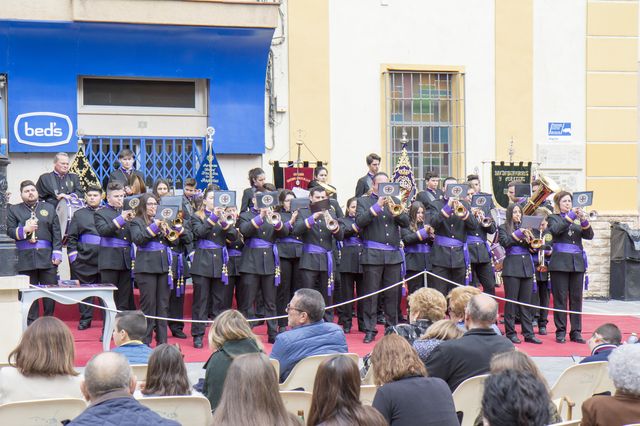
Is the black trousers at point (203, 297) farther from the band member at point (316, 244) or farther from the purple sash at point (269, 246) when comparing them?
the band member at point (316, 244)

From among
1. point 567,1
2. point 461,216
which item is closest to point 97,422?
point 461,216

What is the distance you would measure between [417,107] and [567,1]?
2.95 meters

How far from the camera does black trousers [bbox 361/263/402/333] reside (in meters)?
10.9

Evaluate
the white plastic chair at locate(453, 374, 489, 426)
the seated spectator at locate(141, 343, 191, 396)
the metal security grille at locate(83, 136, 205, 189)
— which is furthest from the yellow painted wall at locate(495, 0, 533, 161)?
the seated spectator at locate(141, 343, 191, 396)

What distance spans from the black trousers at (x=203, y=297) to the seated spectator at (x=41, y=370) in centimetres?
525

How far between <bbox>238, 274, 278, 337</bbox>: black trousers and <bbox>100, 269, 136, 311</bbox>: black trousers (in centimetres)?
125

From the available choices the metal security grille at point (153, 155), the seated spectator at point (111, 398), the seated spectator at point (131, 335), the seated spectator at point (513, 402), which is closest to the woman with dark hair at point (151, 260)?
the metal security grille at point (153, 155)

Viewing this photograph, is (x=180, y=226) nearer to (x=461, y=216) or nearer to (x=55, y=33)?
(x=461, y=216)

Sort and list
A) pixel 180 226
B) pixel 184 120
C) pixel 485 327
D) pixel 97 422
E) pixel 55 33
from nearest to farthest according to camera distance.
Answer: pixel 97 422, pixel 485 327, pixel 180 226, pixel 55 33, pixel 184 120

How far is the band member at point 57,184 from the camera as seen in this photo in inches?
452

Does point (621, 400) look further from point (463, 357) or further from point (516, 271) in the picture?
point (516, 271)

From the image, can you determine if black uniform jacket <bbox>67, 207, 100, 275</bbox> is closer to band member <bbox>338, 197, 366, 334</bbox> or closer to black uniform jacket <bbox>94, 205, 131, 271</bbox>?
black uniform jacket <bbox>94, 205, 131, 271</bbox>

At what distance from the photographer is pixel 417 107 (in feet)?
49.8

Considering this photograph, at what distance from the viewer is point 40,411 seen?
4.65m
